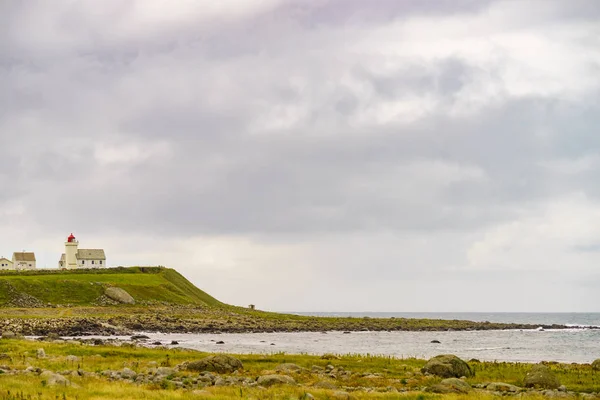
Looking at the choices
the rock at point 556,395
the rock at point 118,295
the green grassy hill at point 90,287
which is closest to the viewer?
the rock at point 556,395

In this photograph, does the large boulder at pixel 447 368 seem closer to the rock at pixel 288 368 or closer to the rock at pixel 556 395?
the rock at pixel 556 395

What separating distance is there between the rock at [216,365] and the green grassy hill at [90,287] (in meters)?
95.5

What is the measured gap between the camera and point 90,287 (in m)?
146

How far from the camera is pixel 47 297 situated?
134500mm

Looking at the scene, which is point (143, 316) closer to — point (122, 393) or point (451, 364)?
point (451, 364)

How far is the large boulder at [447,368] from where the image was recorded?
138ft

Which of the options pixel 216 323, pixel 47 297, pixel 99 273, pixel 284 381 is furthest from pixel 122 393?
pixel 99 273

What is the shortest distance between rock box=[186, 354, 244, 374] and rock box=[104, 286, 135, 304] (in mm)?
103777

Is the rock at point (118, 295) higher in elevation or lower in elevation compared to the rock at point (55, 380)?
higher

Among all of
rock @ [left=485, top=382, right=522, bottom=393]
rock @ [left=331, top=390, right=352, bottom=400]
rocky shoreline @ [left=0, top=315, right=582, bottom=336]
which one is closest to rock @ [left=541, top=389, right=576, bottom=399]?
rock @ [left=485, top=382, right=522, bottom=393]

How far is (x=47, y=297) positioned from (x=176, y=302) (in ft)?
99.8

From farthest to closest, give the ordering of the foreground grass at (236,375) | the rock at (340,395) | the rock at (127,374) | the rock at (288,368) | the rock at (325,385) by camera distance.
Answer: the rock at (288,368) < the rock at (127,374) < the rock at (325,385) < the rock at (340,395) < the foreground grass at (236,375)

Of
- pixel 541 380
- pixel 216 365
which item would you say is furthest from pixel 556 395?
pixel 216 365

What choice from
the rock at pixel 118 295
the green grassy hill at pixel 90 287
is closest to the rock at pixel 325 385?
the green grassy hill at pixel 90 287
